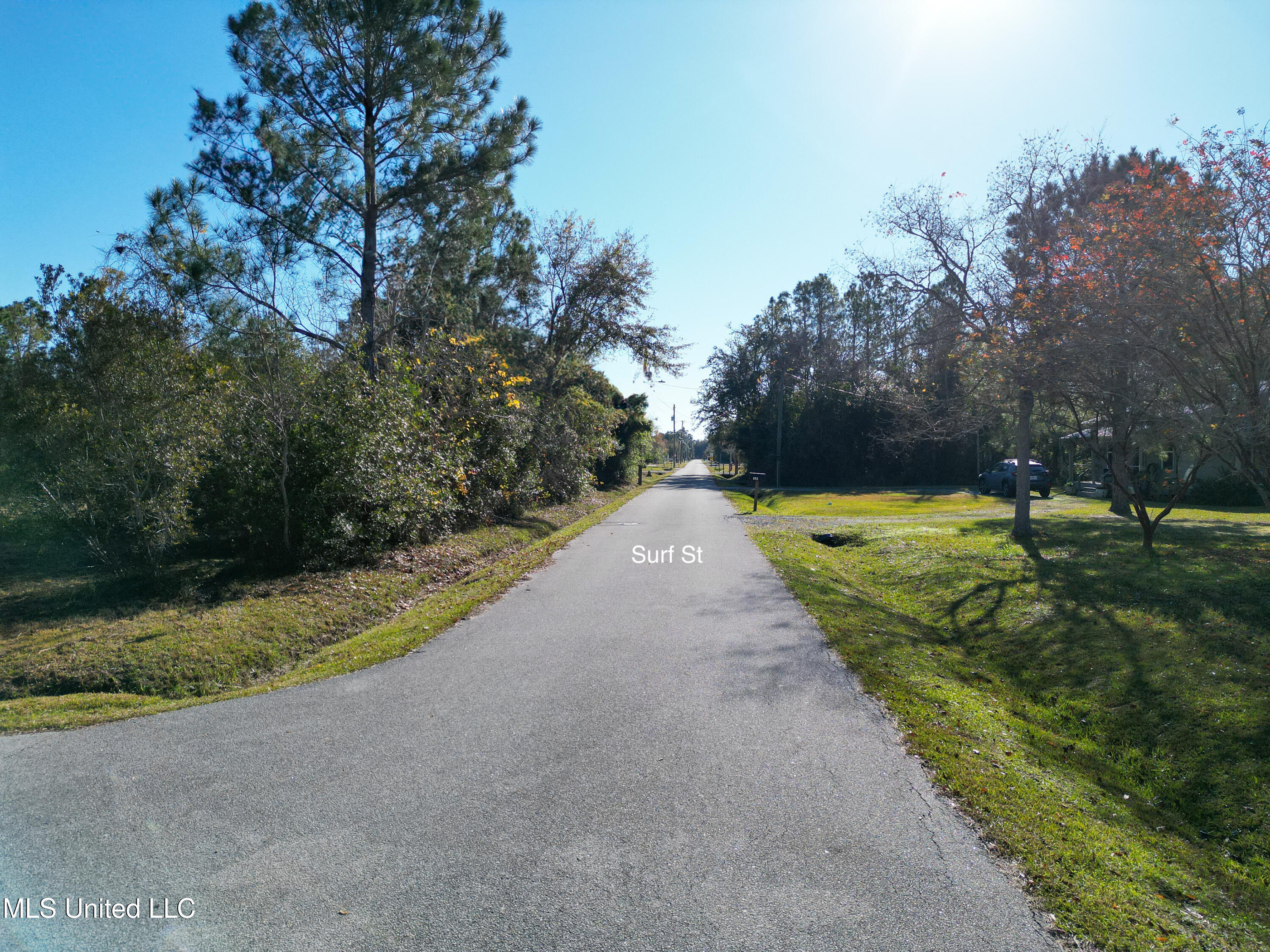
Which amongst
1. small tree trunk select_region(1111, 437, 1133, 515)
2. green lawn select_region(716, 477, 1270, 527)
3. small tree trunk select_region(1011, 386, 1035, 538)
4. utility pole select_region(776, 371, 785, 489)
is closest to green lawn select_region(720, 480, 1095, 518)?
green lawn select_region(716, 477, 1270, 527)

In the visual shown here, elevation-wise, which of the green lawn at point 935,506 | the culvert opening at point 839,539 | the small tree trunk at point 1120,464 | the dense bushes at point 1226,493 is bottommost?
the culvert opening at point 839,539

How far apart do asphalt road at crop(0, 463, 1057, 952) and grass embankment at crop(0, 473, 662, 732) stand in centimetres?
112

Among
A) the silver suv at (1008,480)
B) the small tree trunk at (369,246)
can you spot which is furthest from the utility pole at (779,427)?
the small tree trunk at (369,246)

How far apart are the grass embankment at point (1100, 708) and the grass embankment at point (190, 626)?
5209 millimetres

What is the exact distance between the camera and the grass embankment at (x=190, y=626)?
649 centimetres

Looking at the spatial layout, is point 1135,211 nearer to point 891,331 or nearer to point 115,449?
point 891,331

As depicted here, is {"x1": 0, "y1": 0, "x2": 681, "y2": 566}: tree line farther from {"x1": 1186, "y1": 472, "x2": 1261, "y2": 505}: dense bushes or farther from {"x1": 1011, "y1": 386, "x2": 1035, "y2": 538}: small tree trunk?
{"x1": 1186, "y1": 472, "x2": 1261, "y2": 505}: dense bushes

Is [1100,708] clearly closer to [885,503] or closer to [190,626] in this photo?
[190,626]

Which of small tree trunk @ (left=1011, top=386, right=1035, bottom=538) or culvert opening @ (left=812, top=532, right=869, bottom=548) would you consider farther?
culvert opening @ (left=812, top=532, right=869, bottom=548)

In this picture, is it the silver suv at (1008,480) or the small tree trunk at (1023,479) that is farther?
the silver suv at (1008,480)

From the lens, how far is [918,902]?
3.04 metres

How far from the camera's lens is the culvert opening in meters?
16.7

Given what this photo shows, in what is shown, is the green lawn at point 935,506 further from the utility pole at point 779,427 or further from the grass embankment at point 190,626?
the grass embankment at point 190,626

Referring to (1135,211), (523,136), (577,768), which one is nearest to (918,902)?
(577,768)
